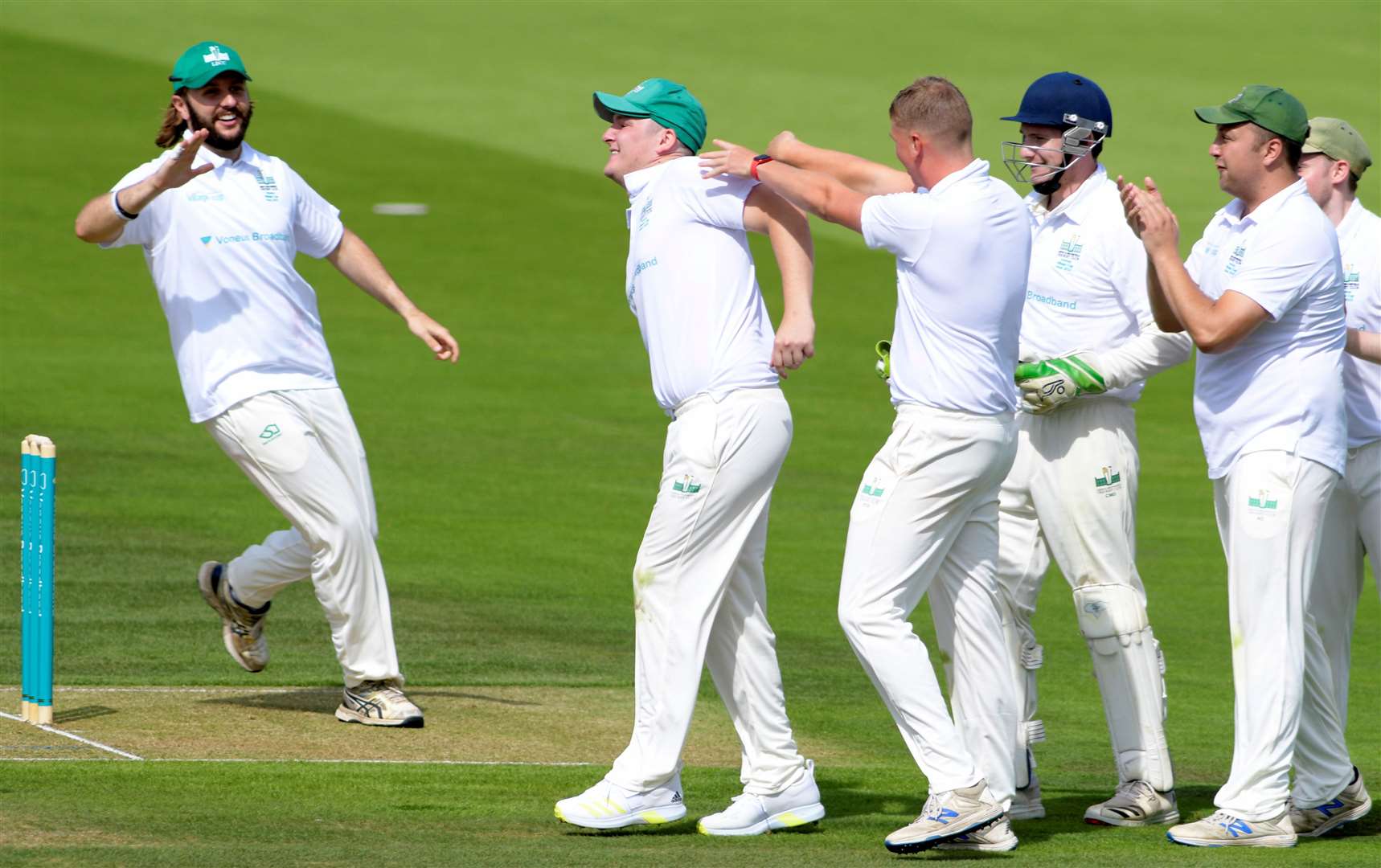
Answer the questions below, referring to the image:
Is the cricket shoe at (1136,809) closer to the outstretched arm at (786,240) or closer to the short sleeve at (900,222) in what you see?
the outstretched arm at (786,240)

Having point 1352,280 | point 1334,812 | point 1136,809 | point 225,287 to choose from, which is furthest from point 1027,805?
point 225,287

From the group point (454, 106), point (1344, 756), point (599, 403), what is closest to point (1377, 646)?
point (1344, 756)

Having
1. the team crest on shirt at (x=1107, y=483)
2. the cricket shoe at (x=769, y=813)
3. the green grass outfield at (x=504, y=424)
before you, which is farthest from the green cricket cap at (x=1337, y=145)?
the cricket shoe at (x=769, y=813)

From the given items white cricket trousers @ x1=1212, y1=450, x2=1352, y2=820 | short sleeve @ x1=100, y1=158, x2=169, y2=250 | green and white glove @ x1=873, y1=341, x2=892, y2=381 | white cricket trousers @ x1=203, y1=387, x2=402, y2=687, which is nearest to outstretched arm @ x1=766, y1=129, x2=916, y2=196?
green and white glove @ x1=873, y1=341, x2=892, y2=381

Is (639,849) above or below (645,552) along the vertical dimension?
below

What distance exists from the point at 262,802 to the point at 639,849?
55.6 inches

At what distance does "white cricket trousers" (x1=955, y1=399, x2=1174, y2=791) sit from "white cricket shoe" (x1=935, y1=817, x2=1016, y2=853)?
73 centimetres

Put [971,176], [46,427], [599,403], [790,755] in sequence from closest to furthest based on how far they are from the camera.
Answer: [971,176], [790,755], [46,427], [599,403]

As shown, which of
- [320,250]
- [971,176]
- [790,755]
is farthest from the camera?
[320,250]

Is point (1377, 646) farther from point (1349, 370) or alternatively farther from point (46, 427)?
point (46, 427)

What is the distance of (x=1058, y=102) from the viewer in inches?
297

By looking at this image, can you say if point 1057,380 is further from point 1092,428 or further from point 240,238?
point 240,238

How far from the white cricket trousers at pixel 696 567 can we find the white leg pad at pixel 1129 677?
4.07 feet

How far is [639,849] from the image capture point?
21.8ft
